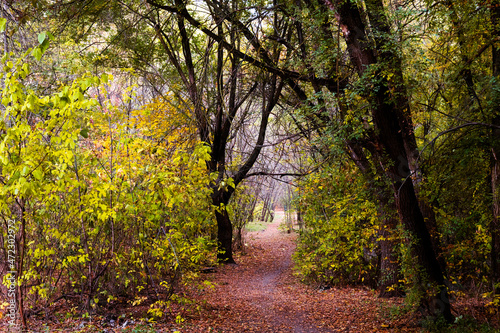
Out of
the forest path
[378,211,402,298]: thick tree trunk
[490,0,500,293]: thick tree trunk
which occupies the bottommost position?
the forest path

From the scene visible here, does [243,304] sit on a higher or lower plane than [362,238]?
lower

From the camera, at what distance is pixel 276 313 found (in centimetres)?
760

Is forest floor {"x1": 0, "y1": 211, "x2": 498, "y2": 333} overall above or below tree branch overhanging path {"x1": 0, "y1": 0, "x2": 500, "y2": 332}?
below

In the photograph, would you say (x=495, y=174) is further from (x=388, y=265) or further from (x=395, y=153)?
(x=388, y=265)

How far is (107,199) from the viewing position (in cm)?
514

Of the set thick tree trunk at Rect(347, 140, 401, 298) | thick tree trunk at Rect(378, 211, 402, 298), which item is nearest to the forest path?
thick tree trunk at Rect(378, 211, 402, 298)

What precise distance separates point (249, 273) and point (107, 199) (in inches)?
338

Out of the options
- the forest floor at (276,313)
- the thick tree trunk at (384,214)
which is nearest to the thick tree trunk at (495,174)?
the forest floor at (276,313)

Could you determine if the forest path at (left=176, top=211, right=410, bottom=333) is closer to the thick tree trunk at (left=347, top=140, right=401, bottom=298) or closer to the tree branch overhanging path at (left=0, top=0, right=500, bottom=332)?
the tree branch overhanging path at (left=0, top=0, right=500, bottom=332)

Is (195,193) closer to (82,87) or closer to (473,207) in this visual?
(82,87)

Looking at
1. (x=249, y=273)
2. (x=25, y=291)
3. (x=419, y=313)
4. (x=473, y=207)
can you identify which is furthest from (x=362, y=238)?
(x=25, y=291)

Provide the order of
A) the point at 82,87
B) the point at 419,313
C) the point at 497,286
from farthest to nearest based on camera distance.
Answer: the point at 419,313
the point at 497,286
the point at 82,87

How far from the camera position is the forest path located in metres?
6.47

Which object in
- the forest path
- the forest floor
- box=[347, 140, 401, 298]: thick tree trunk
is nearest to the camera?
the forest floor
